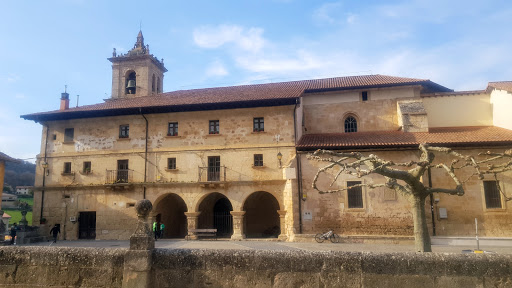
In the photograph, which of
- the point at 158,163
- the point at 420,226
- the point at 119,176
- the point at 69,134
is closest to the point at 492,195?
the point at 420,226

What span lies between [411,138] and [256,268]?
17.0 m

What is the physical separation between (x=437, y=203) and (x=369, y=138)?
4814mm

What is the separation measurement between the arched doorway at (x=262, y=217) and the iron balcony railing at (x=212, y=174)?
397 cm

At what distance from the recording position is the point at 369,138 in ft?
66.0

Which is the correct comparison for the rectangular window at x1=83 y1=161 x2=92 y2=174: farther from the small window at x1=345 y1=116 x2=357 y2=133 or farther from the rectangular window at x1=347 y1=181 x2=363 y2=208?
the small window at x1=345 y1=116 x2=357 y2=133

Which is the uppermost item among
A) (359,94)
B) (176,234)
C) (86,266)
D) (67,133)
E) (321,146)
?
(359,94)

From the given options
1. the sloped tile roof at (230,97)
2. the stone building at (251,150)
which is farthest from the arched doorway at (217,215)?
the sloped tile roof at (230,97)

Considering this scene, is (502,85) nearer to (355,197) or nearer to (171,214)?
(355,197)

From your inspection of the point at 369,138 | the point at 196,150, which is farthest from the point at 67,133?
the point at 369,138

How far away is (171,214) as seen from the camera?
24.4m

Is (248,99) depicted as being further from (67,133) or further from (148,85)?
(148,85)

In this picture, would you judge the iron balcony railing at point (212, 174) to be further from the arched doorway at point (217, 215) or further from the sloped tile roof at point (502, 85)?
the sloped tile roof at point (502, 85)

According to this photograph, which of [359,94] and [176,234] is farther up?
[359,94]

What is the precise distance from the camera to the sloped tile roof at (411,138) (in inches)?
723
